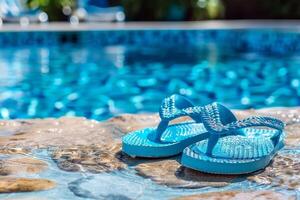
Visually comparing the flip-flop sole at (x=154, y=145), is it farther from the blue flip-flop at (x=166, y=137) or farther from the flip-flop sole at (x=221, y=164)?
the flip-flop sole at (x=221, y=164)

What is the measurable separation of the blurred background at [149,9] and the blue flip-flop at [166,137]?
10.1 meters

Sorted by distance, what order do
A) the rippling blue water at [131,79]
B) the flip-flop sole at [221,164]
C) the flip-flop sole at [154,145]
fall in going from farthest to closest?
the rippling blue water at [131,79] < the flip-flop sole at [154,145] < the flip-flop sole at [221,164]

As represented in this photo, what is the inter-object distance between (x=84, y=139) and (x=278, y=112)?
1183 mm

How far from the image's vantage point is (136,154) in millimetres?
Result: 2252

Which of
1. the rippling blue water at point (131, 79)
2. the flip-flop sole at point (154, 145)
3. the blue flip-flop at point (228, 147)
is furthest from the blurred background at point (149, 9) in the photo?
the blue flip-flop at point (228, 147)

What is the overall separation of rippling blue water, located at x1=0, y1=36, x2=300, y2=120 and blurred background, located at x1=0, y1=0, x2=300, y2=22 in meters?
2.89

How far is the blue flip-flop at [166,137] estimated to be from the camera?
224 cm

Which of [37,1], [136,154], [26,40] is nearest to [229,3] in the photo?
[37,1]

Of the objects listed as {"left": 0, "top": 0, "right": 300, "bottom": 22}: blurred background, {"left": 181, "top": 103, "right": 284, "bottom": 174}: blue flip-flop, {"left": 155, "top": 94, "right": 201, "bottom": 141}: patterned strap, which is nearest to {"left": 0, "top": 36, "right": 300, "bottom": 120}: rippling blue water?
{"left": 155, "top": 94, "right": 201, "bottom": 141}: patterned strap

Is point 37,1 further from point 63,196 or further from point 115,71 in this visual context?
point 63,196

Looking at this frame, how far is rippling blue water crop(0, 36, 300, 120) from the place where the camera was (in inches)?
216

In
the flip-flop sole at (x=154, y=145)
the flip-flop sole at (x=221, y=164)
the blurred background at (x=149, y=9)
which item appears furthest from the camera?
the blurred background at (x=149, y=9)

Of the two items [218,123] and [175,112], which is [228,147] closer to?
[218,123]

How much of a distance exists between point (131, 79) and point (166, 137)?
14.8 ft
